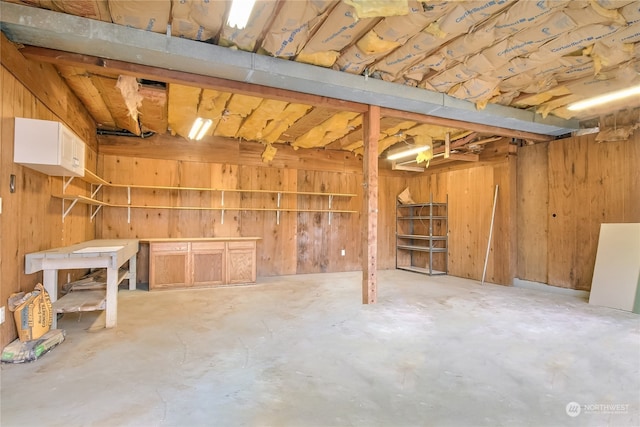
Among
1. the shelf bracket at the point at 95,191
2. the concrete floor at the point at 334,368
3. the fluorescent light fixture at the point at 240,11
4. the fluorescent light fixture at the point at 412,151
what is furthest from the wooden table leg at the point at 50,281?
the fluorescent light fixture at the point at 412,151

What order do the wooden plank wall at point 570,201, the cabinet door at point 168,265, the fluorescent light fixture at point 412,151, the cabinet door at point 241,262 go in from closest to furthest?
the wooden plank wall at point 570,201 < the cabinet door at point 168,265 < the cabinet door at point 241,262 < the fluorescent light fixture at point 412,151

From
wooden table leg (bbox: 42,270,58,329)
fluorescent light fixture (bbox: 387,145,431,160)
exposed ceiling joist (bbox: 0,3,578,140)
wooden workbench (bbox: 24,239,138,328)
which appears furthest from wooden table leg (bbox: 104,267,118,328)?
fluorescent light fixture (bbox: 387,145,431,160)

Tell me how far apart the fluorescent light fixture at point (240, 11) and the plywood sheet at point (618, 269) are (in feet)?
17.2

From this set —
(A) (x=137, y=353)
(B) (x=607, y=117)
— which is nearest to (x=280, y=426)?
(A) (x=137, y=353)

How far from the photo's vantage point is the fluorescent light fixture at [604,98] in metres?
3.76

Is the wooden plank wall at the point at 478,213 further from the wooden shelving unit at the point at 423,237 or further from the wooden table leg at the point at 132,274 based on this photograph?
the wooden table leg at the point at 132,274

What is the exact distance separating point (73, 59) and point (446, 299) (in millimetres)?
4971

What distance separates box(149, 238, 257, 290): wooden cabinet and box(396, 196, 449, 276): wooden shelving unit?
142 inches

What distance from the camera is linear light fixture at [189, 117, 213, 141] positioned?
4788 mm

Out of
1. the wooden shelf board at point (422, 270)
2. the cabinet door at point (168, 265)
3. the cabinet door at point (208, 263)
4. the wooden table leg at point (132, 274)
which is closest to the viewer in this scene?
the cabinet door at point (168, 265)

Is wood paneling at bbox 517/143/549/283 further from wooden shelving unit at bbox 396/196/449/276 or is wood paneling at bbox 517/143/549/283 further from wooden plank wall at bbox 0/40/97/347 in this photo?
wooden plank wall at bbox 0/40/97/347

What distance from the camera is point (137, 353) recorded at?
2680 millimetres

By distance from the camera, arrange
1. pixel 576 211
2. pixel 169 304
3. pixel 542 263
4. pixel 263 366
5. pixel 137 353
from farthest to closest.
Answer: pixel 542 263 → pixel 576 211 → pixel 169 304 → pixel 137 353 → pixel 263 366

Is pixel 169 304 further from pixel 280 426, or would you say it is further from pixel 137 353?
pixel 280 426
